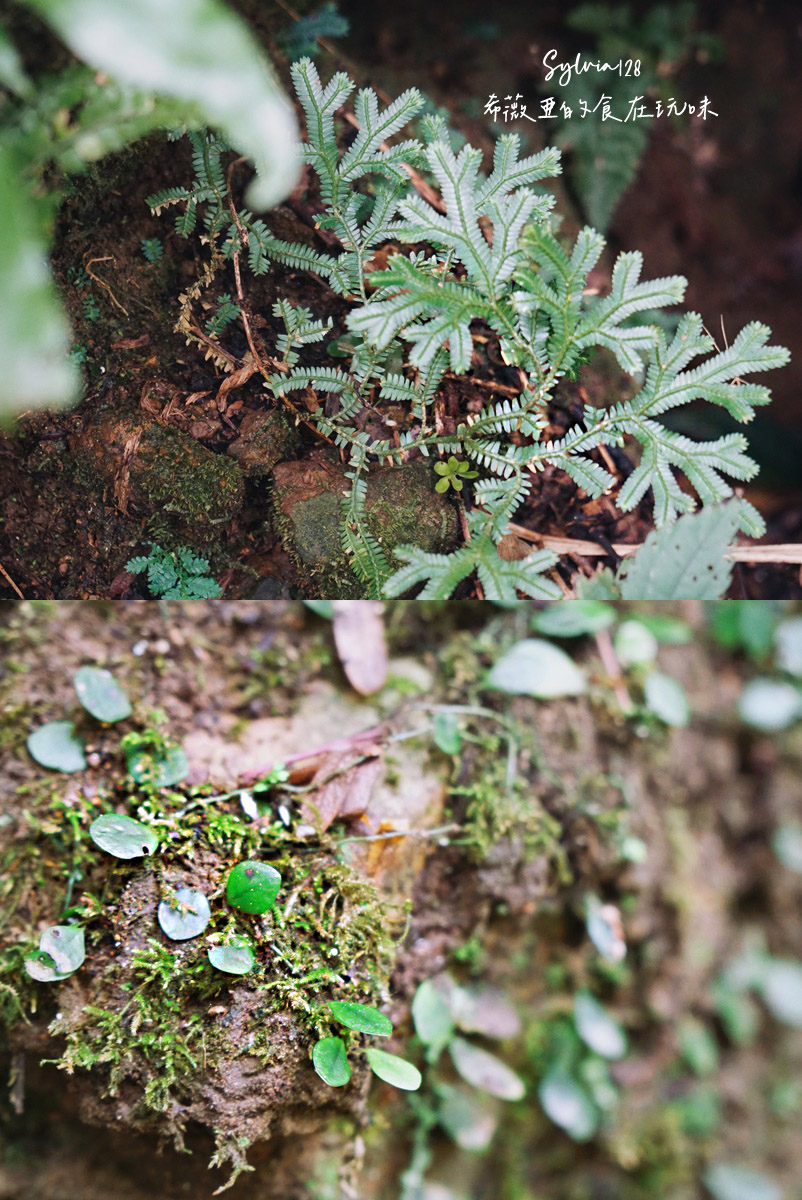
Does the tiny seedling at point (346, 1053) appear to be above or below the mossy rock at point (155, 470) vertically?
below

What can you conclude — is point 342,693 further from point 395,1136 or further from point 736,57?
point 736,57

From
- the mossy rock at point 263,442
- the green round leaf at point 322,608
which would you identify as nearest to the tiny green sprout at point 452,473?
the mossy rock at point 263,442

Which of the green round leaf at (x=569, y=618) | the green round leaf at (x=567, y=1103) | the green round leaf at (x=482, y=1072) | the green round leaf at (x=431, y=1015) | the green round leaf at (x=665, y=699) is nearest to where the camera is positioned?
the green round leaf at (x=431, y=1015)

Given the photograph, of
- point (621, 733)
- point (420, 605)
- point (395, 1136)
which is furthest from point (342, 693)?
point (395, 1136)

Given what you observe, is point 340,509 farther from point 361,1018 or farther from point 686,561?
point 361,1018

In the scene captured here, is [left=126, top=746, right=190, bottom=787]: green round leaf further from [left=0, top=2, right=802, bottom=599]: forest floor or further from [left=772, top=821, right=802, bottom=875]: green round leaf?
[left=772, top=821, right=802, bottom=875]: green round leaf

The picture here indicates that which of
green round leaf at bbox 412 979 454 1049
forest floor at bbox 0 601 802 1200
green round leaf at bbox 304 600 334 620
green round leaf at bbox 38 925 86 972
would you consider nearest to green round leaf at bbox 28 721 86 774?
forest floor at bbox 0 601 802 1200

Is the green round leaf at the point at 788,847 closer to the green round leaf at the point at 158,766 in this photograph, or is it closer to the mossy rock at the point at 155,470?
the green round leaf at the point at 158,766
